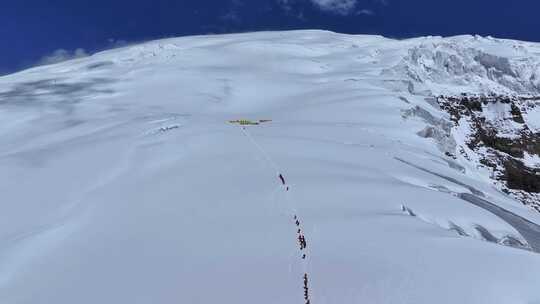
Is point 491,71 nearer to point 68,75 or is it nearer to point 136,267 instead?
point 68,75

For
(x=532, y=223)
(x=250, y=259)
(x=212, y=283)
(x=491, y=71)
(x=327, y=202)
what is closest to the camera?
(x=212, y=283)

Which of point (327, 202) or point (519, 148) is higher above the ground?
point (327, 202)

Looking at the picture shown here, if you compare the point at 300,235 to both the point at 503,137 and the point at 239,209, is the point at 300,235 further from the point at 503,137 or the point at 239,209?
the point at 503,137

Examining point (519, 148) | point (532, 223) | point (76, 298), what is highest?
point (76, 298)

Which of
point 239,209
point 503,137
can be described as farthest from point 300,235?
point 503,137

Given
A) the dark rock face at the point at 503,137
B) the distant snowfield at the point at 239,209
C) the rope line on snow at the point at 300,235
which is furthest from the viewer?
the dark rock face at the point at 503,137

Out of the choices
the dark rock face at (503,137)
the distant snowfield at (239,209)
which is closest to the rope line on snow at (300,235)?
the distant snowfield at (239,209)

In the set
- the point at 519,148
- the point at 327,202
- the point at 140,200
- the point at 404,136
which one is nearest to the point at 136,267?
the point at 140,200

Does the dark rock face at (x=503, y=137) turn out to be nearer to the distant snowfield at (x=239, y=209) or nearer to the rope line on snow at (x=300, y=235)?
the distant snowfield at (x=239, y=209)
